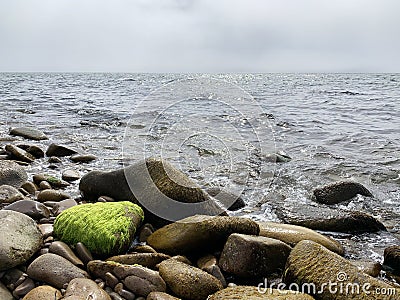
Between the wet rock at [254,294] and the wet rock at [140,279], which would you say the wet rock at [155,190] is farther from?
the wet rock at [254,294]

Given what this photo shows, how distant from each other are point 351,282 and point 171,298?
4.39ft

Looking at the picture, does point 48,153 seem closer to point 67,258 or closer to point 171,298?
point 67,258

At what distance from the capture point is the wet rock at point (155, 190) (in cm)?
405

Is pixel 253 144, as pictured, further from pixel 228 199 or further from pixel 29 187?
pixel 29 187

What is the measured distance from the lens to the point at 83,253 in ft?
10.0

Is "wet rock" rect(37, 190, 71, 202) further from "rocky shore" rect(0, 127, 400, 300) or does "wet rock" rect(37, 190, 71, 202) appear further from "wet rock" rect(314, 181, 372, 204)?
"wet rock" rect(314, 181, 372, 204)

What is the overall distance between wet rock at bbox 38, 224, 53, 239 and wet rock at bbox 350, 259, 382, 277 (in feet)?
9.39

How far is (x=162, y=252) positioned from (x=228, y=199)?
6.57ft

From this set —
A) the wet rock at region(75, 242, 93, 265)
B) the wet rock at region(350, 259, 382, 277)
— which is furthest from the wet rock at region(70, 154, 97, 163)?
the wet rock at region(350, 259, 382, 277)

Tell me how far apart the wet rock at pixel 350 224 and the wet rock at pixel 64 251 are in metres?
2.75

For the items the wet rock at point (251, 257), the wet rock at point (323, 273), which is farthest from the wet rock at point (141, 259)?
the wet rock at point (323, 273)

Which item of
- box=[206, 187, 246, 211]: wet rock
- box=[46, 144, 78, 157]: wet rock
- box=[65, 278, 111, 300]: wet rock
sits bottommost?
box=[206, 187, 246, 211]: wet rock

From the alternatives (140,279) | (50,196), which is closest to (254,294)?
(140,279)

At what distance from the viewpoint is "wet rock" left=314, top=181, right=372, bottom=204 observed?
5.39m
